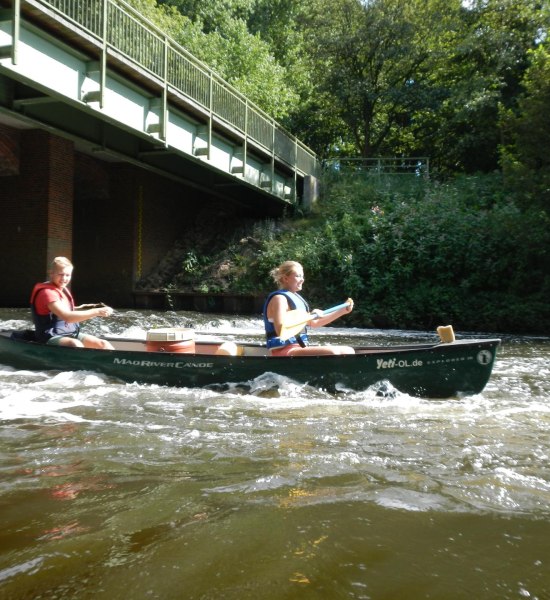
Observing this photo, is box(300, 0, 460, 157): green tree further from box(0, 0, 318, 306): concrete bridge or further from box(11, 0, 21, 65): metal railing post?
box(11, 0, 21, 65): metal railing post

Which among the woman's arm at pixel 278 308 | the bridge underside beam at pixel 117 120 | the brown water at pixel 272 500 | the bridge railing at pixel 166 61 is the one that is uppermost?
the bridge railing at pixel 166 61

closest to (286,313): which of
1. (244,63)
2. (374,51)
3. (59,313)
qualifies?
(59,313)

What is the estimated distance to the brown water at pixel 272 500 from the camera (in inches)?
85.4

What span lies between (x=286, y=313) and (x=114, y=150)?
994 cm

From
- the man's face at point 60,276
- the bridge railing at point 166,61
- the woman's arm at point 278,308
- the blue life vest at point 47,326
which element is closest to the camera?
the woman's arm at point 278,308

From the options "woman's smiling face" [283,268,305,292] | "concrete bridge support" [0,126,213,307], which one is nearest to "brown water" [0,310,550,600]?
"woman's smiling face" [283,268,305,292]

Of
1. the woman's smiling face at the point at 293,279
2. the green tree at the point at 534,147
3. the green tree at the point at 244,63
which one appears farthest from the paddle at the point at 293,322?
the green tree at the point at 244,63

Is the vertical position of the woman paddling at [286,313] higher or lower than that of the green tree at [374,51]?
lower

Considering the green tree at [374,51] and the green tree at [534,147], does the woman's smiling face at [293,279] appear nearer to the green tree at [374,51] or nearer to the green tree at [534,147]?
the green tree at [534,147]

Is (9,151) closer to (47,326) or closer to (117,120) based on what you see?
(117,120)

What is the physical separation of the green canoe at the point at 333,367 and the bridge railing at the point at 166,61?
261 inches

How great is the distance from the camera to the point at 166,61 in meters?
13.6

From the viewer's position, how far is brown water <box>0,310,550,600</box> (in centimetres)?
217

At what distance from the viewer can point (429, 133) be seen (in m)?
29.0
